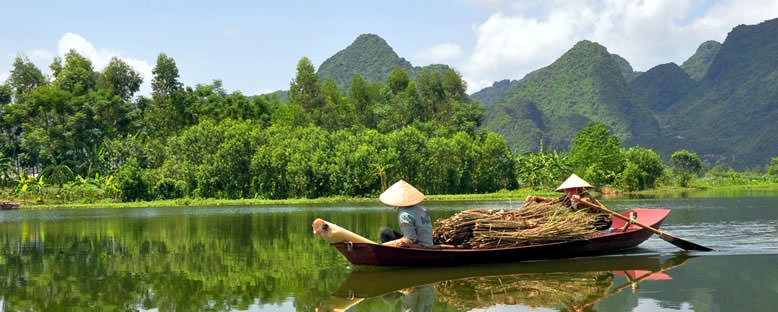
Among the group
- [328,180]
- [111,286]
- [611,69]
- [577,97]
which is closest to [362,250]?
[111,286]

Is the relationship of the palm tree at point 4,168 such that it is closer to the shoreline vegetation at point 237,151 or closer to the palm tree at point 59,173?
the shoreline vegetation at point 237,151

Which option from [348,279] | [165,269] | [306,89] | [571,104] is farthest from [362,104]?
[571,104]

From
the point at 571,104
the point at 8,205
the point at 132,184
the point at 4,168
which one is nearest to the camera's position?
the point at 8,205

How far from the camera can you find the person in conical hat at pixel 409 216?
10609 mm

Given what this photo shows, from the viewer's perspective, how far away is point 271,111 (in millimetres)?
61969

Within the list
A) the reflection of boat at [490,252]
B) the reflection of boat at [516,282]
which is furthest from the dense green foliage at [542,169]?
the reflection of boat at [516,282]

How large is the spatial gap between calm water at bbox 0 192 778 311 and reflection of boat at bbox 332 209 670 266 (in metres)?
0.17

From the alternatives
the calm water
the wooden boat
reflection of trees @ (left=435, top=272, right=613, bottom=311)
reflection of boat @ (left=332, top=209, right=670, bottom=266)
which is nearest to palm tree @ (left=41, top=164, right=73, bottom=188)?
the wooden boat

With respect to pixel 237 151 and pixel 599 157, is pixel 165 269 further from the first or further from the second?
pixel 599 157

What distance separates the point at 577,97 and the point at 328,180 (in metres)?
125

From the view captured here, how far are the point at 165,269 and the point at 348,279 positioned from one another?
3.76 metres

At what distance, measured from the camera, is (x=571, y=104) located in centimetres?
15775

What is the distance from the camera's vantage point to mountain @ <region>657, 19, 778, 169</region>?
448 ft

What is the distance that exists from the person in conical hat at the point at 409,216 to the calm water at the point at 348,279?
537 mm
